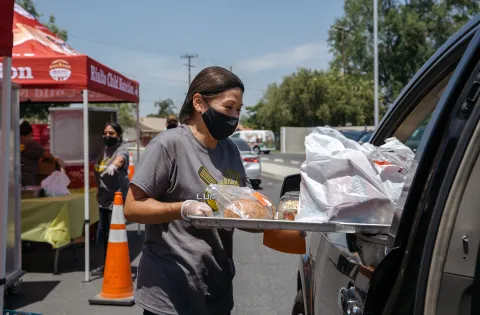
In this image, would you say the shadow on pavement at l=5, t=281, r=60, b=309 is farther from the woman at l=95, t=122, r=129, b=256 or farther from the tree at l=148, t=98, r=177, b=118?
the tree at l=148, t=98, r=177, b=118

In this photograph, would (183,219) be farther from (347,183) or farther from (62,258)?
(62,258)

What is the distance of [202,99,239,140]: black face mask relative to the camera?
2.47 meters

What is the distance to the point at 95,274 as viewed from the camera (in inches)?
272

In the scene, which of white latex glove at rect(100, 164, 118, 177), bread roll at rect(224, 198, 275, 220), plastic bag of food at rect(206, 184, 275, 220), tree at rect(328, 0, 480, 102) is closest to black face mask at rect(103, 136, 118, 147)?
white latex glove at rect(100, 164, 118, 177)

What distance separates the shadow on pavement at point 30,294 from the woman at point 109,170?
1143 mm

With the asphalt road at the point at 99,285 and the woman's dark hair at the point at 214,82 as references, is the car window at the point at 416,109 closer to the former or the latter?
the woman's dark hair at the point at 214,82

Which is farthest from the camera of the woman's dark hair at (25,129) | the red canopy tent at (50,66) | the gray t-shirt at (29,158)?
the woman's dark hair at (25,129)

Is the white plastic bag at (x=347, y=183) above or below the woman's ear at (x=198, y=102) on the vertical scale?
below

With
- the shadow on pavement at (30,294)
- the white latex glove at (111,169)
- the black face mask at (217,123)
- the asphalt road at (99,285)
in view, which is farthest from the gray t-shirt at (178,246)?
the white latex glove at (111,169)

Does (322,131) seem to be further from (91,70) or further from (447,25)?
(447,25)

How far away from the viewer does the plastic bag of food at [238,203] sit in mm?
1989

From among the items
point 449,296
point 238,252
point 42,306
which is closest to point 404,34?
point 238,252

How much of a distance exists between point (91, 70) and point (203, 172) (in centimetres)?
459

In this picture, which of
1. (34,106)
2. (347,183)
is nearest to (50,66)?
(347,183)
